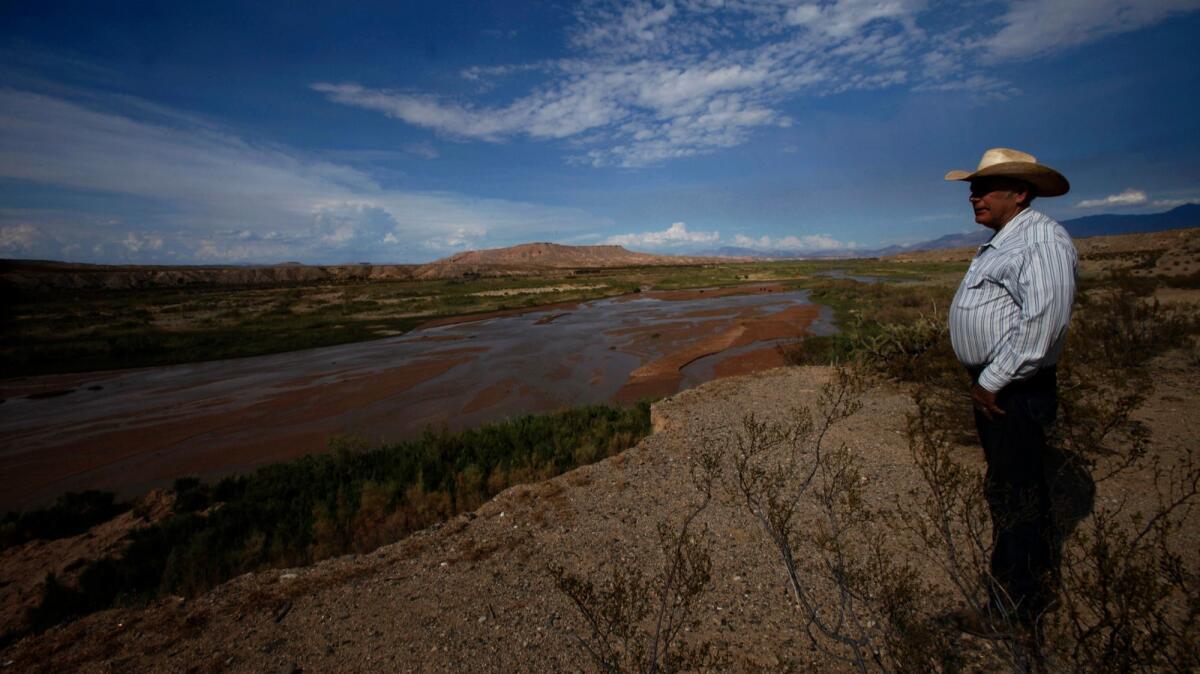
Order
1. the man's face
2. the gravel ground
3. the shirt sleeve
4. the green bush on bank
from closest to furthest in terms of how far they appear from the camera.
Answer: the shirt sleeve
the man's face
the gravel ground
the green bush on bank

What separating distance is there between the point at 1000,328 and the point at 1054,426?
692 mm

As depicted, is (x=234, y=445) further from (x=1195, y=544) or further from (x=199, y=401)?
(x=1195, y=544)

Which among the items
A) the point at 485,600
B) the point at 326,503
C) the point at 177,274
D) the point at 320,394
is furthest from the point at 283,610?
the point at 177,274

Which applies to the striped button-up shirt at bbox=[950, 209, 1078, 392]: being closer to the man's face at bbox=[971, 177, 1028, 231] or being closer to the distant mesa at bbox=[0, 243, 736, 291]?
the man's face at bbox=[971, 177, 1028, 231]

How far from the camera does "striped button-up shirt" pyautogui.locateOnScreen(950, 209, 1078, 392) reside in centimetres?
250

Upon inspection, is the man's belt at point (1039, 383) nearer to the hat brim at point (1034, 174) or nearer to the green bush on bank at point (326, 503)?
the hat brim at point (1034, 174)

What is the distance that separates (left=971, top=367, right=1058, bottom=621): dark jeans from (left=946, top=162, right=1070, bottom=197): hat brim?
1.07 metres

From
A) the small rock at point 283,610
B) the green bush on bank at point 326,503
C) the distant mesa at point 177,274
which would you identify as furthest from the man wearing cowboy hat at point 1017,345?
the distant mesa at point 177,274

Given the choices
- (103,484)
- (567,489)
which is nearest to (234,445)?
(103,484)

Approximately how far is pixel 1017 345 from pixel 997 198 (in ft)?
3.01

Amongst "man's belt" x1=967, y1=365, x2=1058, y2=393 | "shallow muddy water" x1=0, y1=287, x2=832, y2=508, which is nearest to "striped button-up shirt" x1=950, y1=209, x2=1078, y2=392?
"man's belt" x1=967, y1=365, x2=1058, y2=393

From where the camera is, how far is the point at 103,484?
9477 millimetres

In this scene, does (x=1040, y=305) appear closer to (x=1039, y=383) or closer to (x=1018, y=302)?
(x=1018, y=302)

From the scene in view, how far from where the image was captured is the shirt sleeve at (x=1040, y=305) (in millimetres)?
2492
